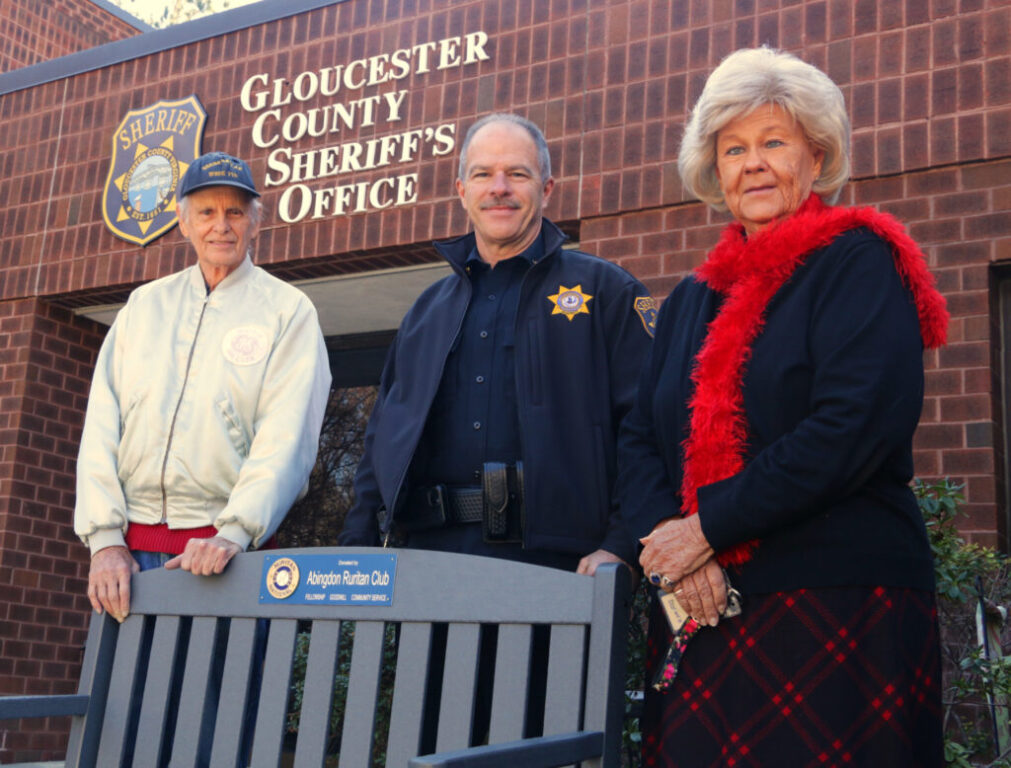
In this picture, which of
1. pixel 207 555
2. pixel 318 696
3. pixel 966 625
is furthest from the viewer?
pixel 966 625

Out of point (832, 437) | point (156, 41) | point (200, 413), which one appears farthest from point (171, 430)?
point (156, 41)

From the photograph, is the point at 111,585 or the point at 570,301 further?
the point at 570,301

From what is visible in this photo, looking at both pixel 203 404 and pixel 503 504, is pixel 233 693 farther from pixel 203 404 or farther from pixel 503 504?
pixel 203 404


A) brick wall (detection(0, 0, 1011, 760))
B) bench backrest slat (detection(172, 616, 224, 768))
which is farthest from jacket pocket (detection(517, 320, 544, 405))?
brick wall (detection(0, 0, 1011, 760))

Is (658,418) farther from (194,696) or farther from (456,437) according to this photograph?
(194,696)

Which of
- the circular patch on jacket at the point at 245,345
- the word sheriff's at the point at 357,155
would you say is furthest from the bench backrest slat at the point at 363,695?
the word sheriff's at the point at 357,155

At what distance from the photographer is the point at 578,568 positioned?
265cm

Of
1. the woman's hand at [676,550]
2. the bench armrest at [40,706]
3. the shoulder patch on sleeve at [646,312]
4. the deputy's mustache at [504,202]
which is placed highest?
the deputy's mustache at [504,202]

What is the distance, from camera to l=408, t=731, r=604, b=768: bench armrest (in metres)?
1.68

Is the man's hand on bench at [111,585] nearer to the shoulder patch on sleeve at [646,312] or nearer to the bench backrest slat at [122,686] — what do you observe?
the bench backrest slat at [122,686]

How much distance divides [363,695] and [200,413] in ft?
3.70

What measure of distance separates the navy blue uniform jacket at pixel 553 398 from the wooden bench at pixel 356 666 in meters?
0.34

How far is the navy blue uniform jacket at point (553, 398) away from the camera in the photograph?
2721 millimetres

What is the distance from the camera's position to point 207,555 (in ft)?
8.61
